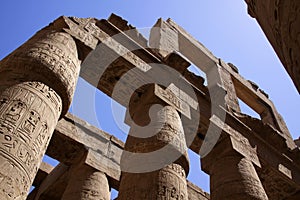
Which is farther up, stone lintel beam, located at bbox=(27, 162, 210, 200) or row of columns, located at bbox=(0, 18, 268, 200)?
stone lintel beam, located at bbox=(27, 162, 210, 200)

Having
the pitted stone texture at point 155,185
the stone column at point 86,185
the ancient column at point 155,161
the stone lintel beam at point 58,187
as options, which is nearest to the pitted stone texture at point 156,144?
the ancient column at point 155,161

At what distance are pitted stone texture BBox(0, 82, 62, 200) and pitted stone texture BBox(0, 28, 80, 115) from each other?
0.59 feet

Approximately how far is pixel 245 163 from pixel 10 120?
628cm

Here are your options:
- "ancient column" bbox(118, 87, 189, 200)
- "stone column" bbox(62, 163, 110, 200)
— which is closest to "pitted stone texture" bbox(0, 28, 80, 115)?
"ancient column" bbox(118, 87, 189, 200)

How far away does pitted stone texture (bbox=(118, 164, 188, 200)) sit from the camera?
530 centimetres

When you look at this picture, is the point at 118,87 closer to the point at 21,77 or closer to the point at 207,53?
the point at 21,77

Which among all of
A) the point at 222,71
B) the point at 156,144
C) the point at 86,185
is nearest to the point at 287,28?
the point at 156,144

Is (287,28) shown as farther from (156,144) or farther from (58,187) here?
(58,187)

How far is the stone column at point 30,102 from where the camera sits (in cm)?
363

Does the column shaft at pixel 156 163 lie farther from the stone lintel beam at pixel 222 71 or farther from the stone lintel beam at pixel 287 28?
the stone lintel beam at pixel 222 71

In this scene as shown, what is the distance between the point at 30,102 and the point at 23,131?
0.56 m

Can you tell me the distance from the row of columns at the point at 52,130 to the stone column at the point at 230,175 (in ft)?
0.06

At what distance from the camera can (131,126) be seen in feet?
24.0

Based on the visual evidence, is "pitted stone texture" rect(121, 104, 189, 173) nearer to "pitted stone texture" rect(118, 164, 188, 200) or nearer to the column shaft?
the column shaft
